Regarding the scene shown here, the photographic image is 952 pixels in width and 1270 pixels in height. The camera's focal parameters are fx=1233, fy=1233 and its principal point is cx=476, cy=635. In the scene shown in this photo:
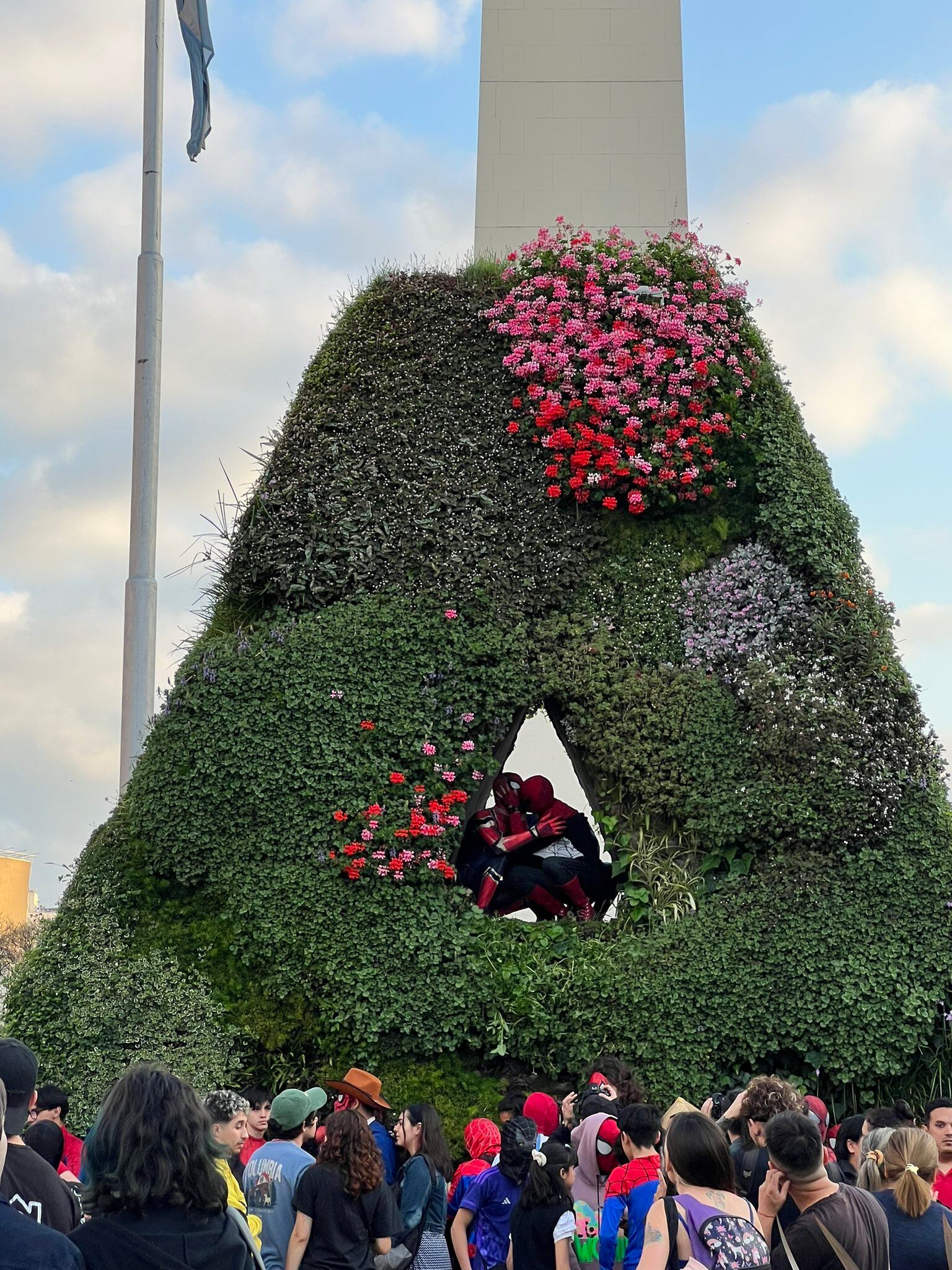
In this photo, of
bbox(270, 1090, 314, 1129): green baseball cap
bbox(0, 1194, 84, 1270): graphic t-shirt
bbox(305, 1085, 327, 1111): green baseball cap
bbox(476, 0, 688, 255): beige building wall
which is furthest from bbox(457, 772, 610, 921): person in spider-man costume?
bbox(0, 1194, 84, 1270): graphic t-shirt

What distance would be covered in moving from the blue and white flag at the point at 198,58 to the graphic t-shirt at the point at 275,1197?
10.2 meters

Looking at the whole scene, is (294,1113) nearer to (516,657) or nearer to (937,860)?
(516,657)

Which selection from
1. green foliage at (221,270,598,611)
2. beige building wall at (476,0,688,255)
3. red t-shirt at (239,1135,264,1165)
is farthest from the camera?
beige building wall at (476,0,688,255)

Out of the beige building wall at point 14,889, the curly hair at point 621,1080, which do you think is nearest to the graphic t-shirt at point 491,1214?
the curly hair at point 621,1080

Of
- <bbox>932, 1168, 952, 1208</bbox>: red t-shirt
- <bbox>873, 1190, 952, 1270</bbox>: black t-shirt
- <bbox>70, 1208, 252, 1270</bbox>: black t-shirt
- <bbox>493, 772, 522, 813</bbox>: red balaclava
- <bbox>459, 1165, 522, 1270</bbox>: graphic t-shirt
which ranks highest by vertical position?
<bbox>493, 772, 522, 813</bbox>: red balaclava

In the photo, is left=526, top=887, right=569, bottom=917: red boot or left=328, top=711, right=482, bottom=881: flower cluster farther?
left=526, top=887, right=569, bottom=917: red boot

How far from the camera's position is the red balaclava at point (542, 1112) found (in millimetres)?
6113

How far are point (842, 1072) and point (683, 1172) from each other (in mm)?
6141

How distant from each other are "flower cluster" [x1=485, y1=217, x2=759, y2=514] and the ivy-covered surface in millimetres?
247

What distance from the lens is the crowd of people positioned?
2.75 meters

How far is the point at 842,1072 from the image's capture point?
903cm

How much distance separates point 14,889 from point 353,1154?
43.6 meters

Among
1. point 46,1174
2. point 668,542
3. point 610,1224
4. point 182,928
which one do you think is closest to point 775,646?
point 668,542

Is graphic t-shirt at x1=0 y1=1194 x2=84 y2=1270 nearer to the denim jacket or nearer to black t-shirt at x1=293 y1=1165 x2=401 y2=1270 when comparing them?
black t-shirt at x1=293 y1=1165 x2=401 y2=1270
